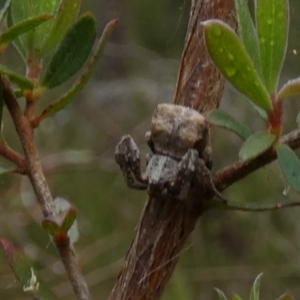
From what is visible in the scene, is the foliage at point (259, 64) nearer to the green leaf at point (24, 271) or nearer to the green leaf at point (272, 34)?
the green leaf at point (272, 34)

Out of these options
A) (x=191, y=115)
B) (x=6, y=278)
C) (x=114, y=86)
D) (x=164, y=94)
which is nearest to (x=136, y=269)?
(x=191, y=115)

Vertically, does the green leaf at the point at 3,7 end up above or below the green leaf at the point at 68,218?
above

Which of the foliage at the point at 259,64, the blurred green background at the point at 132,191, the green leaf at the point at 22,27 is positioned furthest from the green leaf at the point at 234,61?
the blurred green background at the point at 132,191

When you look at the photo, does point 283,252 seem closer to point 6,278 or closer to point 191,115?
point 6,278

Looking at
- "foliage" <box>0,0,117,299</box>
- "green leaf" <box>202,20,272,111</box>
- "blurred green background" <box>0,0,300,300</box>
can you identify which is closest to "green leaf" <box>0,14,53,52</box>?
"foliage" <box>0,0,117,299</box>

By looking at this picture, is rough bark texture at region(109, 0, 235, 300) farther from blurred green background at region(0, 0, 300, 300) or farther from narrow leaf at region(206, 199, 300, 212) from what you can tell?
blurred green background at region(0, 0, 300, 300)

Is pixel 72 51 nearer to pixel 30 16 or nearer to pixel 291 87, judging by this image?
pixel 30 16
